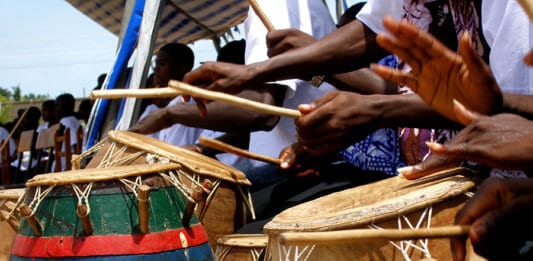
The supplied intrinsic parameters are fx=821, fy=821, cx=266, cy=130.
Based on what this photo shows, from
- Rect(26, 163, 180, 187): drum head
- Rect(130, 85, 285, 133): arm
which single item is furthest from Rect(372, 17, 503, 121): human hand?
Rect(130, 85, 285, 133): arm

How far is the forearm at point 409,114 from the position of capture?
2.19m

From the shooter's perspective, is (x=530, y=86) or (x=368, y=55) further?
(x=368, y=55)

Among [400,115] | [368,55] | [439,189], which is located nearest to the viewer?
[439,189]

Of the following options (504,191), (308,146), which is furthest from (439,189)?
(308,146)

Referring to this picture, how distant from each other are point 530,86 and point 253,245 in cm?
121

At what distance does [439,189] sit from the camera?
69.5 inches

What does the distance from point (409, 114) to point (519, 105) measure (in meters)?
0.56

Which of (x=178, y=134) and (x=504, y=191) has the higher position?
(x=504, y=191)

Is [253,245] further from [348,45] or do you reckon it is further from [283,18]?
[283,18]

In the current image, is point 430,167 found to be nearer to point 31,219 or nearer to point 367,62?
point 367,62

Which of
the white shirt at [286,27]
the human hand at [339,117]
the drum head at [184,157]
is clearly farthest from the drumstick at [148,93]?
the white shirt at [286,27]

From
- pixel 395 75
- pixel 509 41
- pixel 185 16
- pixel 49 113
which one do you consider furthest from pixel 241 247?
pixel 49 113

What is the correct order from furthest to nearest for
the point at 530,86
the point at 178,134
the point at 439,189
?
the point at 178,134 → the point at 530,86 → the point at 439,189

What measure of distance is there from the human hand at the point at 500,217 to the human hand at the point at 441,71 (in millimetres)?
165
